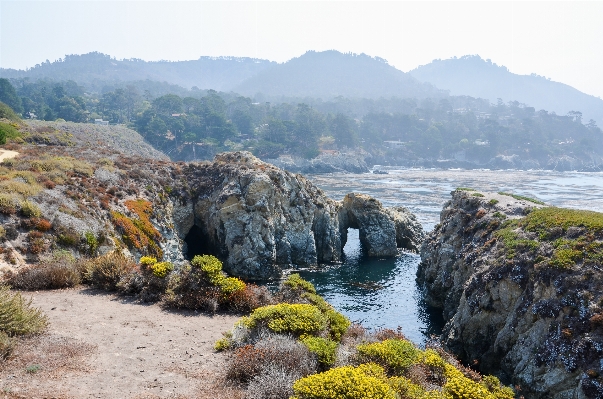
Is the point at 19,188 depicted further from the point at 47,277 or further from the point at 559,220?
the point at 559,220

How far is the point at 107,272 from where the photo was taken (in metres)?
18.4

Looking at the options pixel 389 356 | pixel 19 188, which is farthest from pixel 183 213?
pixel 389 356

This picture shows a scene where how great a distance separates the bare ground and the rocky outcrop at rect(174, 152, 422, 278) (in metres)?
22.9

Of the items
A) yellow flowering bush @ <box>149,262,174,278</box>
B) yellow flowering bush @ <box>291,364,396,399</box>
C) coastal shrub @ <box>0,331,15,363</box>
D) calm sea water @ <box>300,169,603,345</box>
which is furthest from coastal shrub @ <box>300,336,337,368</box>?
calm sea water @ <box>300,169,603,345</box>

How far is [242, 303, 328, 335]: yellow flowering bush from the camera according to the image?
40.6 feet

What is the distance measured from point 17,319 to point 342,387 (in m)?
9.50

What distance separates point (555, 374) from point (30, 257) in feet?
79.7

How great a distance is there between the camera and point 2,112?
64.2 m

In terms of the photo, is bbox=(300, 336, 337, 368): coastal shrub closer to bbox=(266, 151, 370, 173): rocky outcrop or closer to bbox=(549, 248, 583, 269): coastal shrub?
bbox=(549, 248, 583, 269): coastal shrub

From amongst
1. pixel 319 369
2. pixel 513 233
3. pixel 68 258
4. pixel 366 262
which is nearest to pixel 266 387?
pixel 319 369

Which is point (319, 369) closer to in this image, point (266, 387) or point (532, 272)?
point (266, 387)

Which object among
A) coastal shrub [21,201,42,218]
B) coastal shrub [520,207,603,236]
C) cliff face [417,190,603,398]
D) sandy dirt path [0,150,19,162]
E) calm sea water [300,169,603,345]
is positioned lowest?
calm sea water [300,169,603,345]

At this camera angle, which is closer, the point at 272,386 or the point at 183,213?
the point at 272,386

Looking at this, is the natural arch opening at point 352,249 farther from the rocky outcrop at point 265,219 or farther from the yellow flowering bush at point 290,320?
the yellow flowering bush at point 290,320
